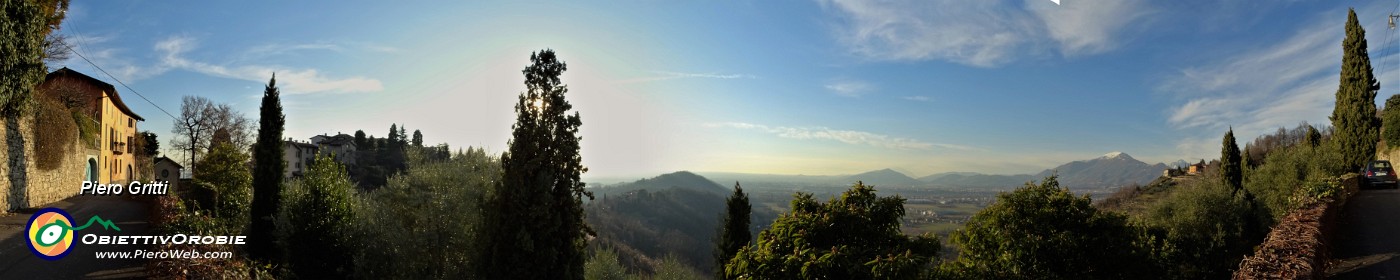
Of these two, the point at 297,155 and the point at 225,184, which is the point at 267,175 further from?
the point at 297,155

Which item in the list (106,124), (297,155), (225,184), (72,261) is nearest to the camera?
(72,261)

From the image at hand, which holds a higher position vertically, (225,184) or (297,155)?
(297,155)

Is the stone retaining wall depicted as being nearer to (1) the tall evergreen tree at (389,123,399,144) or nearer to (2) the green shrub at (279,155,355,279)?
(2) the green shrub at (279,155,355,279)

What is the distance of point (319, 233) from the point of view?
17562mm

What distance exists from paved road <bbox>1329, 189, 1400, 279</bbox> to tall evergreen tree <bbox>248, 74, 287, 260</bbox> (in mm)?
25043

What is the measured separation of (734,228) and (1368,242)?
46.4 ft

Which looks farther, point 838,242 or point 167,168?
point 167,168

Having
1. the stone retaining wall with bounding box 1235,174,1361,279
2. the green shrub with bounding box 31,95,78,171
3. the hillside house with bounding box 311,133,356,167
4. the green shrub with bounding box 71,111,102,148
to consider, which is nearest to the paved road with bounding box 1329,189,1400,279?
the stone retaining wall with bounding box 1235,174,1361,279

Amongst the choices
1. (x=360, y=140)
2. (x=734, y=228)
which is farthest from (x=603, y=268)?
(x=360, y=140)

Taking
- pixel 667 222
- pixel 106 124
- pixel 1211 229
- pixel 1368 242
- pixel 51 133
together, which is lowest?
pixel 667 222

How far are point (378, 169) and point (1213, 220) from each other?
73.1 meters

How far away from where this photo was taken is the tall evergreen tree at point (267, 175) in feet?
61.8

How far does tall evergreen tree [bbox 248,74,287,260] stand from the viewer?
18844mm

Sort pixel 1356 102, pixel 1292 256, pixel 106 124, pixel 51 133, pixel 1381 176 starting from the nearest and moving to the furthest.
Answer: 1. pixel 1292 256
2. pixel 51 133
3. pixel 1381 176
4. pixel 1356 102
5. pixel 106 124
